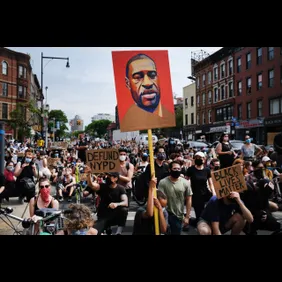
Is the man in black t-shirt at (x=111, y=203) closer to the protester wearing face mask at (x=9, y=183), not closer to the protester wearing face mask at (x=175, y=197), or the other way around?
the protester wearing face mask at (x=175, y=197)

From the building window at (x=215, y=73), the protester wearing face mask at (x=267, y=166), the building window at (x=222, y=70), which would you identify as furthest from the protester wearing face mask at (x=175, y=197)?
the building window at (x=215, y=73)

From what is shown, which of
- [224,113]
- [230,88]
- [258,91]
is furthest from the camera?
[224,113]

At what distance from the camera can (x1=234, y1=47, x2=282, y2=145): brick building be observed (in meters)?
28.6

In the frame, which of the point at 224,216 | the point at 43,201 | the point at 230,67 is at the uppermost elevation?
the point at 230,67

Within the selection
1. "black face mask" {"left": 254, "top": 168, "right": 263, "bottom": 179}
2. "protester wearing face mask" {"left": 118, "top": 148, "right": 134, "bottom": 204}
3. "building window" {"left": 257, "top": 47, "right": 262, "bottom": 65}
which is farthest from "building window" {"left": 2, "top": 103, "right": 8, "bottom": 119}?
"black face mask" {"left": 254, "top": 168, "right": 263, "bottom": 179}

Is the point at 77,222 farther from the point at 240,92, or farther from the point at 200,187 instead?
the point at 240,92

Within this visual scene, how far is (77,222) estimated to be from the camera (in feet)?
12.4

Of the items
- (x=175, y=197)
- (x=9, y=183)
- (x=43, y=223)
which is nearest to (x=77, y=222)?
(x=43, y=223)

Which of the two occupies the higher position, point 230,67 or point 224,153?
point 230,67

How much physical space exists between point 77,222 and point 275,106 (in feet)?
94.4

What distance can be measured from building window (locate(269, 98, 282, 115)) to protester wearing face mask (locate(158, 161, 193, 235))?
26227mm
